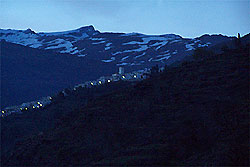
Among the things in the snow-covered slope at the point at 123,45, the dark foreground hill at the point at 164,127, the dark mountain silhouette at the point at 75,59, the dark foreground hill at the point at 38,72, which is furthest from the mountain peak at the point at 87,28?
the dark foreground hill at the point at 164,127

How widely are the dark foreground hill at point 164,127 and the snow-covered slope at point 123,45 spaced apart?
2521 inches

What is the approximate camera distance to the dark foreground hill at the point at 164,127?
761 inches

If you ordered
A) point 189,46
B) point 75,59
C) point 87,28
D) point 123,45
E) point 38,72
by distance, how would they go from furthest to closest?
point 87,28 → point 123,45 → point 75,59 → point 189,46 → point 38,72

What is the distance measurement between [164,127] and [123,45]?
10713cm

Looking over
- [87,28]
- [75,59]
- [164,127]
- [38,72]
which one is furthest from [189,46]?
[164,127]

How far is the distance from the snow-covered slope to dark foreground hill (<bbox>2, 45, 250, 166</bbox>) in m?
64.0

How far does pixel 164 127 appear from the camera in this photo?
22.6 meters

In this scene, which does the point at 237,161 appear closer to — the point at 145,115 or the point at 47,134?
the point at 145,115

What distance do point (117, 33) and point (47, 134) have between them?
126 m

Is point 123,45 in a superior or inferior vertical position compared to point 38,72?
superior

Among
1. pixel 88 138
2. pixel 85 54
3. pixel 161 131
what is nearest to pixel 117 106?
pixel 88 138

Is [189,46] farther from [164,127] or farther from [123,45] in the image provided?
[164,127]

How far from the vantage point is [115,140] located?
22641 mm

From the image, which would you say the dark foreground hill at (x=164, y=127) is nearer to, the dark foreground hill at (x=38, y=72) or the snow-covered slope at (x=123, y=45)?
the dark foreground hill at (x=38, y=72)
